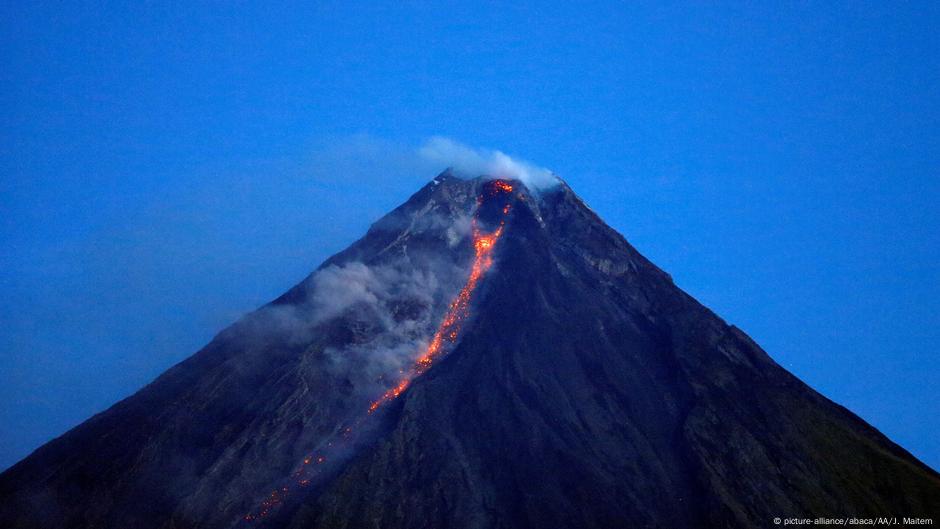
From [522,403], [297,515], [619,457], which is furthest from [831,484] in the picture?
[297,515]

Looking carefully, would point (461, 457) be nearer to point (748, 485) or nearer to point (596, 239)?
point (748, 485)

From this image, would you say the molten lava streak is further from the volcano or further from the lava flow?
the volcano

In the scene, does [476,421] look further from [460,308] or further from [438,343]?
[460,308]

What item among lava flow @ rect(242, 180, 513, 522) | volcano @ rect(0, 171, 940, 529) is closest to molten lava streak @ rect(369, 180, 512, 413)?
lava flow @ rect(242, 180, 513, 522)

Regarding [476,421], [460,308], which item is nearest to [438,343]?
[460,308]

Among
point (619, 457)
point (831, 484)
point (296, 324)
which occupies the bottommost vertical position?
point (831, 484)

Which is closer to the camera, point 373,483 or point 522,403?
point 373,483

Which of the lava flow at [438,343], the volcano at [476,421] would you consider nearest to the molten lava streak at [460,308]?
the lava flow at [438,343]
